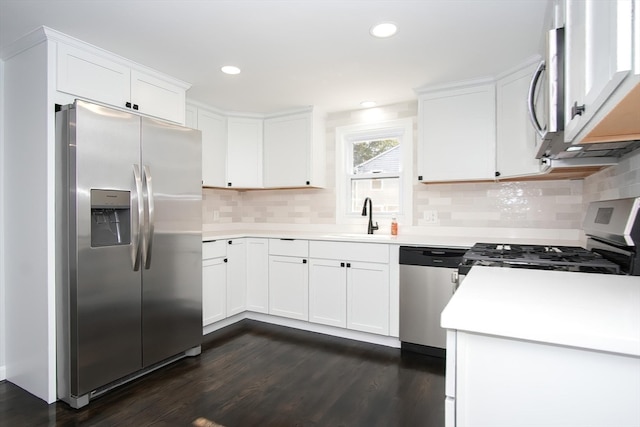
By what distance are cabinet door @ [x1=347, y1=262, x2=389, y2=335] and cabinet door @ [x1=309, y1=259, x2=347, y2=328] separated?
0.06 m

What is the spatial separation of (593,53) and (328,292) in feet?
8.96

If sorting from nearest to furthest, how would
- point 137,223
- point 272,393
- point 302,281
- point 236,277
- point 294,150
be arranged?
1. point 272,393
2. point 137,223
3. point 302,281
4. point 236,277
5. point 294,150

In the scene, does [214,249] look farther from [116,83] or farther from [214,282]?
[116,83]

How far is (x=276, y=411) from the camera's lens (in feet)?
6.73

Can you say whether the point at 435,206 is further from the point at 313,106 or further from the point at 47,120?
the point at 47,120

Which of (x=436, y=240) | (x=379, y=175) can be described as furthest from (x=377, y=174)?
(x=436, y=240)

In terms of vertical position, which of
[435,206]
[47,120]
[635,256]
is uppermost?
[47,120]

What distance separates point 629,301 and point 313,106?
3.24 meters

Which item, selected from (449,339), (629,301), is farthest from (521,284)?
(449,339)

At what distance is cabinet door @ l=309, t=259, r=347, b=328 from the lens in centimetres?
321

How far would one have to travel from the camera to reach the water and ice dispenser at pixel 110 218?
2.19m

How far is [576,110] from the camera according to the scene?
1.01 meters

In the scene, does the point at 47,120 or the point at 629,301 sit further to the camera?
the point at 47,120

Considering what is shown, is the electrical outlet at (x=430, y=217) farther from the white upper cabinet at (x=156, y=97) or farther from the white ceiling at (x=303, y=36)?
the white upper cabinet at (x=156, y=97)
